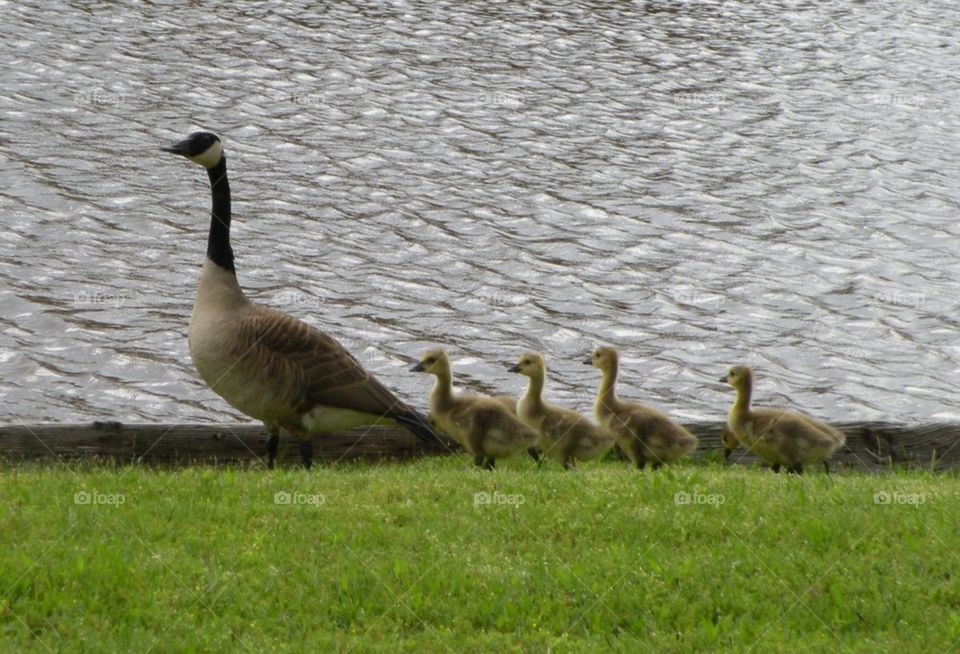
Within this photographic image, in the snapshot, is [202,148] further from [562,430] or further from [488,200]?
[488,200]

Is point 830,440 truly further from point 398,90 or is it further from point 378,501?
point 398,90

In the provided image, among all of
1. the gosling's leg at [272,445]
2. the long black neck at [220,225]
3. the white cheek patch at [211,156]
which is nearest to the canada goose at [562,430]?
the gosling's leg at [272,445]

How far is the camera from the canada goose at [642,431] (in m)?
12.0

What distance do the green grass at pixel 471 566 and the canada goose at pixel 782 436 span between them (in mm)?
1302

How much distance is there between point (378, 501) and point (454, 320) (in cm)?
828

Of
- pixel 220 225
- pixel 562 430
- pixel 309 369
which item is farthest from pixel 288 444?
pixel 562 430

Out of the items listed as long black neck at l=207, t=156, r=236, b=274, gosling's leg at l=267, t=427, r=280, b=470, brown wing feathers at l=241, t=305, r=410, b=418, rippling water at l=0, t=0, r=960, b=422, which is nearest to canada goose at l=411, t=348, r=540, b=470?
brown wing feathers at l=241, t=305, r=410, b=418

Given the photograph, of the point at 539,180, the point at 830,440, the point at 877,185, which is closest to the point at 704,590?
the point at 830,440

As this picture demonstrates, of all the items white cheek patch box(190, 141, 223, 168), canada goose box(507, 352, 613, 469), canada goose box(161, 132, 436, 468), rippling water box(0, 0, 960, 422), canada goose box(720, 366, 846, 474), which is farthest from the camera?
rippling water box(0, 0, 960, 422)

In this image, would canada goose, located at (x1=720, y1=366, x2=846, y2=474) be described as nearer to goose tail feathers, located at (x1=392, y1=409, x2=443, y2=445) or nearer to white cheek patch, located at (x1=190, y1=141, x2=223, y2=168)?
goose tail feathers, located at (x1=392, y1=409, x2=443, y2=445)

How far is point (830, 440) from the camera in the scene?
11.8 meters

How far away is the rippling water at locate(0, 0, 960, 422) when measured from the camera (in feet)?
55.5

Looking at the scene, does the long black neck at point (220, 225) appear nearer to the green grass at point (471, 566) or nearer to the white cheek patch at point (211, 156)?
the white cheek patch at point (211, 156)

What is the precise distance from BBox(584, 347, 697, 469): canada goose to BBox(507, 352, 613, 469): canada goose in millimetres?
162
